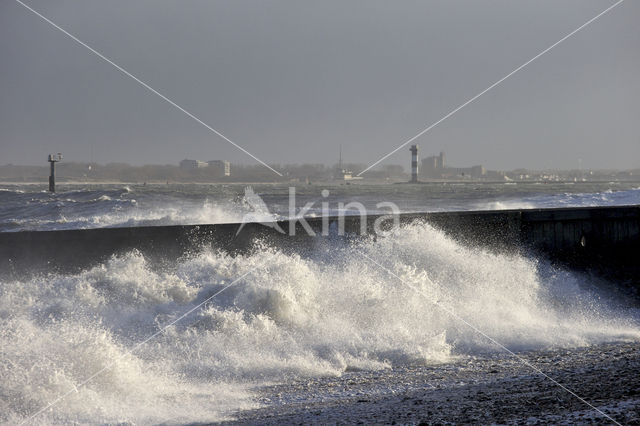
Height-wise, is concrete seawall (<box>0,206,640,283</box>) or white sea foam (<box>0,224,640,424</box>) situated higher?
concrete seawall (<box>0,206,640,283</box>)

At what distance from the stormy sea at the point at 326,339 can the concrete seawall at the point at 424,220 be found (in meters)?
0.18

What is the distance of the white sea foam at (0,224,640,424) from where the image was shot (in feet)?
16.3

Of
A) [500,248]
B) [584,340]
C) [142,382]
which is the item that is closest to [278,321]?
[142,382]

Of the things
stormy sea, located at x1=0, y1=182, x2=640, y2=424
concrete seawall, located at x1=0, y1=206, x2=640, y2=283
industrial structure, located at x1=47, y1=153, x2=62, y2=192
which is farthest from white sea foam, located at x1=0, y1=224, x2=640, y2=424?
industrial structure, located at x1=47, y1=153, x2=62, y2=192

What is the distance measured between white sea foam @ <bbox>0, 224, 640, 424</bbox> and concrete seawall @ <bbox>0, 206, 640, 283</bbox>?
9.0 inches

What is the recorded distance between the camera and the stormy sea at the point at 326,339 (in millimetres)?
4555

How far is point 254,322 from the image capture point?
6.63m

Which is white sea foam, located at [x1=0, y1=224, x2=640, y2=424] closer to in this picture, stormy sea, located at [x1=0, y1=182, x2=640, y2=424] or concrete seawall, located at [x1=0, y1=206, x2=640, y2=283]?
stormy sea, located at [x1=0, y1=182, x2=640, y2=424]

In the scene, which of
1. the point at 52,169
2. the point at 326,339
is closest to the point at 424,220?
the point at 326,339

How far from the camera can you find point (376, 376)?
5.59 m

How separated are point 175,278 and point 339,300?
2.08m

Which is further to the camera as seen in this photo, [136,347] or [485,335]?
[485,335]

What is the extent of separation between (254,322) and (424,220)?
3.87m

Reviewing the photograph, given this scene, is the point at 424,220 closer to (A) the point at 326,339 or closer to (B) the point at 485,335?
(B) the point at 485,335
